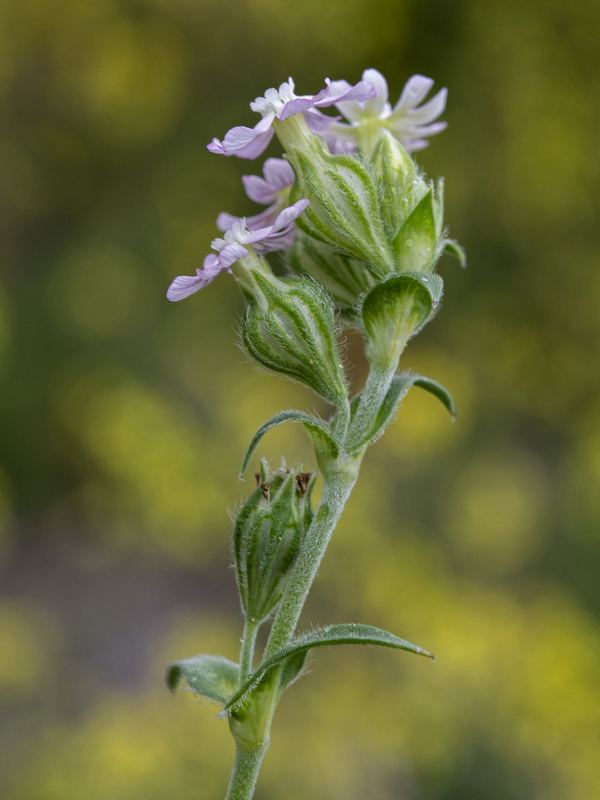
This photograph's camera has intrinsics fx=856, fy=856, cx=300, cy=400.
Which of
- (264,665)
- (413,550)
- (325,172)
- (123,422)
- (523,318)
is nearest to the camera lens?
(264,665)

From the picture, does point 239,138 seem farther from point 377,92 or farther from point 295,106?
point 377,92

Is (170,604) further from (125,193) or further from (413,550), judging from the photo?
(125,193)

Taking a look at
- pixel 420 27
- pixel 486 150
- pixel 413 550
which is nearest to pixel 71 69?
pixel 420 27

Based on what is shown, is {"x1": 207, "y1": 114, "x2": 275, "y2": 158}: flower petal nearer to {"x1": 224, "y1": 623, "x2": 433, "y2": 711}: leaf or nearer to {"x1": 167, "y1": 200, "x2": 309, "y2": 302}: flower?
{"x1": 167, "y1": 200, "x2": 309, "y2": 302}: flower

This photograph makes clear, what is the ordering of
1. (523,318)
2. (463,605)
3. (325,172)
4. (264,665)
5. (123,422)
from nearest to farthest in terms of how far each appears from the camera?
1. (264,665)
2. (325,172)
3. (463,605)
4. (123,422)
5. (523,318)

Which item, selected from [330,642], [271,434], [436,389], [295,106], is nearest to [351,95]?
[295,106]

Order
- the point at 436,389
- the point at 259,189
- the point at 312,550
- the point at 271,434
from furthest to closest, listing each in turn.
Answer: the point at 271,434
the point at 259,189
the point at 436,389
the point at 312,550
